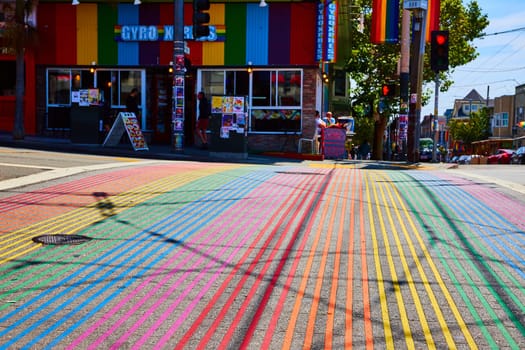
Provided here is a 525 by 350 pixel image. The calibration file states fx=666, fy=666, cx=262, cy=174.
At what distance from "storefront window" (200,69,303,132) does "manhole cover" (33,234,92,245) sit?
16822 mm

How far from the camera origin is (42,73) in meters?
24.5

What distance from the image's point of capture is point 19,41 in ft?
69.6

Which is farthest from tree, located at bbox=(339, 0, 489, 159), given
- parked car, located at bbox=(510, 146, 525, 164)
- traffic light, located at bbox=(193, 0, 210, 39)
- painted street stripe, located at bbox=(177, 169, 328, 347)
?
painted street stripe, located at bbox=(177, 169, 328, 347)

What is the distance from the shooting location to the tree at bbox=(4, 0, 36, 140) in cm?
2103

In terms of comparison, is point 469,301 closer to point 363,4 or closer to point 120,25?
point 120,25

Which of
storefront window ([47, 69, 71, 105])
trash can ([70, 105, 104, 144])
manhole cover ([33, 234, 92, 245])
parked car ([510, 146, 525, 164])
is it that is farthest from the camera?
parked car ([510, 146, 525, 164])

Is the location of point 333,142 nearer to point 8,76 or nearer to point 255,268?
point 8,76

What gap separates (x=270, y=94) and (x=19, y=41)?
8404 mm

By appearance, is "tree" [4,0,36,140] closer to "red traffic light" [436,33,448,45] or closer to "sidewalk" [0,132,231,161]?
"sidewalk" [0,132,231,161]

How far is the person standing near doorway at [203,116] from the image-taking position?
815 inches

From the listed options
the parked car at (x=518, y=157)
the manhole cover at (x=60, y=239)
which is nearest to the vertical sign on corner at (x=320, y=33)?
the manhole cover at (x=60, y=239)

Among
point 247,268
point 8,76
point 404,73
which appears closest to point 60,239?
point 247,268

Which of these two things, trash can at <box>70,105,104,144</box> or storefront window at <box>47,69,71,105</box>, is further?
storefront window at <box>47,69,71,105</box>

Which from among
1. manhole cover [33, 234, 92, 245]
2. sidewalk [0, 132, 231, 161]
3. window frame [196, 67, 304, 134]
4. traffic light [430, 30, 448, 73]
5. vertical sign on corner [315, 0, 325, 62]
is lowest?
manhole cover [33, 234, 92, 245]
